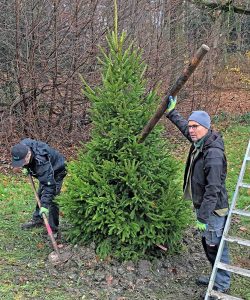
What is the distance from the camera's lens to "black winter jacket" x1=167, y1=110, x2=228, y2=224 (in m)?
4.27

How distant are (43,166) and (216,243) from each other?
2394 millimetres

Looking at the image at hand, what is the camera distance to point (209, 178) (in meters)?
4.28

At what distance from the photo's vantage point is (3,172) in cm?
995

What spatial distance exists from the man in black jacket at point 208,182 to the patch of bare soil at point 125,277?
0.47 meters

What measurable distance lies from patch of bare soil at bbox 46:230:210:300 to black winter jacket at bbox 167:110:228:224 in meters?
0.98

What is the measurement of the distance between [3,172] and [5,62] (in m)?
2.81

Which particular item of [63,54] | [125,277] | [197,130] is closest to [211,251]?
[125,277]

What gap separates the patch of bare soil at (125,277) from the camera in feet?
15.1

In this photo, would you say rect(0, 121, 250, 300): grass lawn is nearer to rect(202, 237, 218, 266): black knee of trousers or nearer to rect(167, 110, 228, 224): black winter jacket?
rect(202, 237, 218, 266): black knee of trousers

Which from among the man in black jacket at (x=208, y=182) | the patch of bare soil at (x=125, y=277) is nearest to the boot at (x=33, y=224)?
the patch of bare soil at (x=125, y=277)

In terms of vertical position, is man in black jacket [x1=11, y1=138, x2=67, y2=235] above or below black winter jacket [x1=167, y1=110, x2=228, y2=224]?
below

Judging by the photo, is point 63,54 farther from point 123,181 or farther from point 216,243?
point 216,243

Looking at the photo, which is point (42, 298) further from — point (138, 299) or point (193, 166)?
point (193, 166)

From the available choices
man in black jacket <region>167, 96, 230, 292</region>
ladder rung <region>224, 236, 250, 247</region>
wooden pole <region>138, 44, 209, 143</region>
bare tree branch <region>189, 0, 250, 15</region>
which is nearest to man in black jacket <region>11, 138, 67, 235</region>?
wooden pole <region>138, 44, 209, 143</region>
